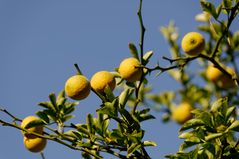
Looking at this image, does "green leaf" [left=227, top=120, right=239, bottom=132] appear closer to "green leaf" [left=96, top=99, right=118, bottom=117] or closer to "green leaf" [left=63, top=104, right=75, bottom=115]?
"green leaf" [left=96, top=99, right=118, bottom=117]

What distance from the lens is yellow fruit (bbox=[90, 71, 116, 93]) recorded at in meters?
2.41

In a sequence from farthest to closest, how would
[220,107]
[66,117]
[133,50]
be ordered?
A: 1. [133,50]
2. [66,117]
3. [220,107]

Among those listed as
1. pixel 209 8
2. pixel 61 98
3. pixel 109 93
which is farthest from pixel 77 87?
pixel 209 8

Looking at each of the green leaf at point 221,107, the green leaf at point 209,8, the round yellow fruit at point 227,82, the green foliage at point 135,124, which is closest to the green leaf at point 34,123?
the green foliage at point 135,124

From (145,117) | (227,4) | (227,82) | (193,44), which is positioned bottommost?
(145,117)

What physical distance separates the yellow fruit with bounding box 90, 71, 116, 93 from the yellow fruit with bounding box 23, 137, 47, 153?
45 centimetres

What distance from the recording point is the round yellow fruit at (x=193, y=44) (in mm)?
2604

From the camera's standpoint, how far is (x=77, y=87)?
239 centimetres

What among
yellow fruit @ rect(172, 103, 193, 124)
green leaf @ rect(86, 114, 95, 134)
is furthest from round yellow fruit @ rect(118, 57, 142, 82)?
yellow fruit @ rect(172, 103, 193, 124)

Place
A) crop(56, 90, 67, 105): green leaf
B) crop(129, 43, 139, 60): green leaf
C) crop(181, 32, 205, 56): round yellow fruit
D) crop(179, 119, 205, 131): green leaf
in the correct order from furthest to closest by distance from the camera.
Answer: crop(181, 32, 205, 56): round yellow fruit, crop(129, 43, 139, 60): green leaf, crop(56, 90, 67, 105): green leaf, crop(179, 119, 205, 131): green leaf

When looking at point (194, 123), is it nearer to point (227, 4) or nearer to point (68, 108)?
point (68, 108)

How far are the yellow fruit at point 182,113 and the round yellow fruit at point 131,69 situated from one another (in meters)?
1.01

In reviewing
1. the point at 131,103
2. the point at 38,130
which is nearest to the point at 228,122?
the point at 38,130

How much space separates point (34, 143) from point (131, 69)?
2.34ft
